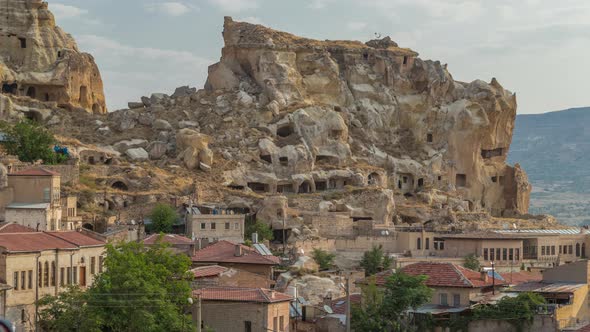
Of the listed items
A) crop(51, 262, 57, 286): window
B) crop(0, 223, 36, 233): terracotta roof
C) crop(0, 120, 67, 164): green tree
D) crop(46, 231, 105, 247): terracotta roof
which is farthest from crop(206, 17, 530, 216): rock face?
crop(51, 262, 57, 286): window

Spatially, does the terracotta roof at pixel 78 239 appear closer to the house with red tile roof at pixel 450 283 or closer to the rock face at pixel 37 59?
the house with red tile roof at pixel 450 283

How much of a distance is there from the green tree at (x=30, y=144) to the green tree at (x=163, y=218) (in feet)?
35.7

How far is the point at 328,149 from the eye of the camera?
121375 mm

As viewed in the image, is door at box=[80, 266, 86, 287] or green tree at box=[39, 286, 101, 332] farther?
door at box=[80, 266, 86, 287]

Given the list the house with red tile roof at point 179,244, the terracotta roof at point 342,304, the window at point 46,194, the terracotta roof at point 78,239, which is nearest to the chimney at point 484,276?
the terracotta roof at point 342,304

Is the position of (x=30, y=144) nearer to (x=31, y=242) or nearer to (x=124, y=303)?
(x=31, y=242)

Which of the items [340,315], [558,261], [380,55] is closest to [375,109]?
[380,55]

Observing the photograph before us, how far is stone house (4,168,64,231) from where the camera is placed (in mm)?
79250

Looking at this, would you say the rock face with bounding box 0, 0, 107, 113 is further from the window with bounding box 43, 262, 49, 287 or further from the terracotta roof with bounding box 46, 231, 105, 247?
the window with bounding box 43, 262, 49, 287

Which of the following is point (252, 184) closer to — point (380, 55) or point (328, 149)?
point (328, 149)

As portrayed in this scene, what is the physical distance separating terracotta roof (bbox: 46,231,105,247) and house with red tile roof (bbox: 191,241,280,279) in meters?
6.82

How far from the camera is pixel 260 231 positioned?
328 feet

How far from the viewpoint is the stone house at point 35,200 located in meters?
79.2

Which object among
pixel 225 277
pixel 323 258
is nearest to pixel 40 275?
pixel 225 277
